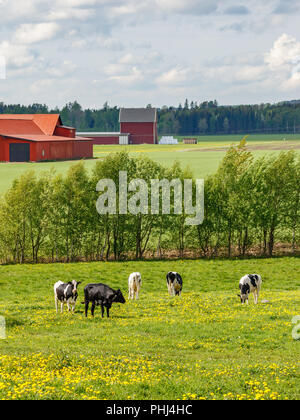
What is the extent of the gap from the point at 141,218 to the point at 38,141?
6833 centimetres

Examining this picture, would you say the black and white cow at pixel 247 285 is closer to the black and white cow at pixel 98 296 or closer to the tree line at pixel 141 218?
the black and white cow at pixel 98 296

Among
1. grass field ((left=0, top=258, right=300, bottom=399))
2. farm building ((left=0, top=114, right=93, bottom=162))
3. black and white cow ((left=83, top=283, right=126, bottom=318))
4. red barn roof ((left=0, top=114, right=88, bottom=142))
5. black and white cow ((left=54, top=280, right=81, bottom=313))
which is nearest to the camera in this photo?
grass field ((left=0, top=258, right=300, bottom=399))

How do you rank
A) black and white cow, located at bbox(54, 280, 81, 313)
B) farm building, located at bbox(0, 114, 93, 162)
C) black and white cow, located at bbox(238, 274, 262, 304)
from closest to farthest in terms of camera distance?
black and white cow, located at bbox(54, 280, 81, 313), black and white cow, located at bbox(238, 274, 262, 304), farm building, located at bbox(0, 114, 93, 162)

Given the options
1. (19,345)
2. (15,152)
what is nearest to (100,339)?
(19,345)

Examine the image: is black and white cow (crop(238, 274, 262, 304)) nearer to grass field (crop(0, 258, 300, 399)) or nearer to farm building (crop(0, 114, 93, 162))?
grass field (crop(0, 258, 300, 399))

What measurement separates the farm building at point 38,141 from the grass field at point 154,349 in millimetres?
81325

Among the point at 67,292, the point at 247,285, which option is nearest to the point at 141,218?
the point at 247,285

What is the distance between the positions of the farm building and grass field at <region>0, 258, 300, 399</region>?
81.3 m

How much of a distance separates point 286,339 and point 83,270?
24.4 metres

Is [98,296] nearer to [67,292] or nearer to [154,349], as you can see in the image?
[67,292]

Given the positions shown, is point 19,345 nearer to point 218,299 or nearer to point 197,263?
point 218,299

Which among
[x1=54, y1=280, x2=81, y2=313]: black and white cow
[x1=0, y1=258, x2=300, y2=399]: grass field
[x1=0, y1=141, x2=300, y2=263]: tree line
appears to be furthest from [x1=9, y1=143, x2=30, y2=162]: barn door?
[x1=54, y1=280, x2=81, y2=313]: black and white cow

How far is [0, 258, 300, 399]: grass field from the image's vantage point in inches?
538

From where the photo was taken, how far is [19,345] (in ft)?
64.4
